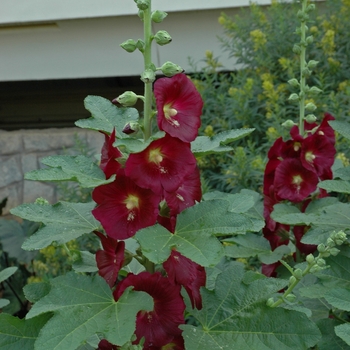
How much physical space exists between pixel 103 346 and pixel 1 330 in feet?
0.46

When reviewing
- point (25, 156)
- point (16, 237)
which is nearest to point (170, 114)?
point (16, 237)

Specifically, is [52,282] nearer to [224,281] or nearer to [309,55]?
[224,281]

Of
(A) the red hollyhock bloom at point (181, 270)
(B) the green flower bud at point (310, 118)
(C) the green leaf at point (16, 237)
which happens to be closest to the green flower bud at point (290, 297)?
(A) the red hollyhock bloom at point (181, 270)

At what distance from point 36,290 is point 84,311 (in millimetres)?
154

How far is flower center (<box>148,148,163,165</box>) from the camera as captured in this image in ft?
2.54

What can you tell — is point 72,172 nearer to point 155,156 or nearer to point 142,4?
point 155,156

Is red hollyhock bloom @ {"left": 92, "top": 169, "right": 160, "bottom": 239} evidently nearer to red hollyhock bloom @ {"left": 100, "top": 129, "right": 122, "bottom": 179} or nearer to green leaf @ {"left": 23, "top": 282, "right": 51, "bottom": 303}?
red hollyhock bloom @ {"left": 100, "top": 129, "right": 122, "bottom": 179}

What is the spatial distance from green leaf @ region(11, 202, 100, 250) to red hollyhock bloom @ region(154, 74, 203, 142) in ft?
0.60

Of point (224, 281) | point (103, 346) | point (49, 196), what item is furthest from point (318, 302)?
point (49, 196)

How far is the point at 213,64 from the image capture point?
2877mm

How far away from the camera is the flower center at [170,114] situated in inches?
30.1

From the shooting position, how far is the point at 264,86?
93.4 inches

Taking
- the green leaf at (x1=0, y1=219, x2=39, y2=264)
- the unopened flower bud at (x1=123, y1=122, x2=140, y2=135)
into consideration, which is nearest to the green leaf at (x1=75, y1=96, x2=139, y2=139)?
the unopened flower bud at (x1=123, y1=122, x2=140, y2=135)

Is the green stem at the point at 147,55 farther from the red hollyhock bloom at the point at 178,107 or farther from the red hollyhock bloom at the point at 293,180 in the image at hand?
the red hollyhock bloom at the point at 293,180
